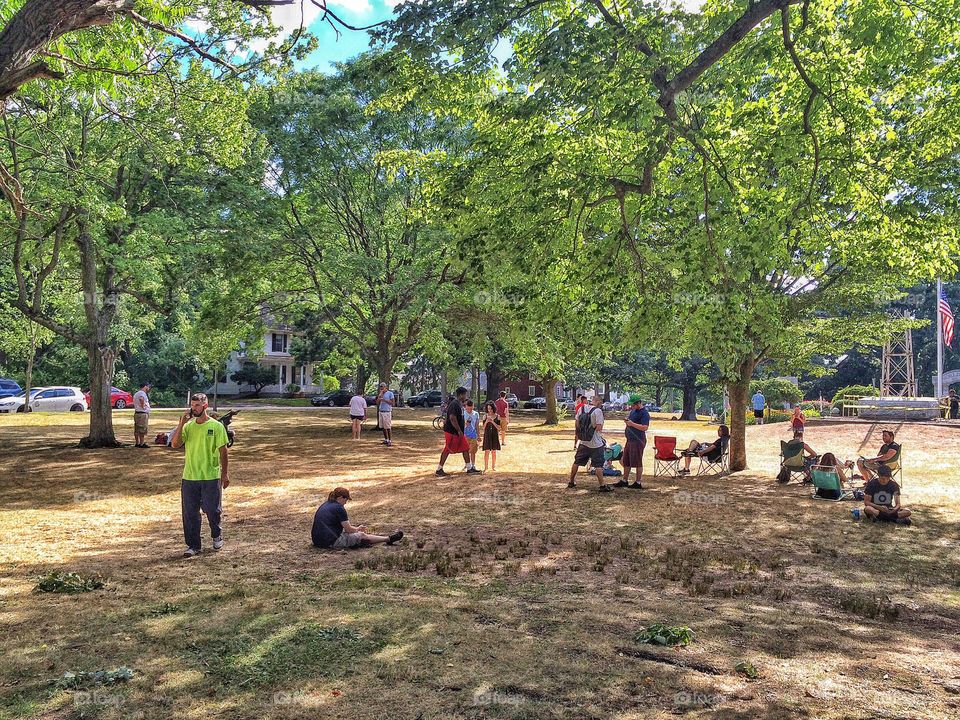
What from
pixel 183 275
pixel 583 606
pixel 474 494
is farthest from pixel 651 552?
pixel 183 275

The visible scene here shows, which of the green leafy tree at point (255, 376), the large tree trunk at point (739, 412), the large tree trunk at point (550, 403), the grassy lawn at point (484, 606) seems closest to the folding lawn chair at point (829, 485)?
the grassy lawn at point (484, 606)

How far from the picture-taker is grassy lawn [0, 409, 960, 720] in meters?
4.40

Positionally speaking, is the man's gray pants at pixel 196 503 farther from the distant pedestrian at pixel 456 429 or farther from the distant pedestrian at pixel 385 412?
the distant pedestrian at pixel 385 412

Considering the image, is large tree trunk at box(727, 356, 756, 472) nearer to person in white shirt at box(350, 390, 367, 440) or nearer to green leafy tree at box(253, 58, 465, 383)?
green leafy tree at box(253, 58, 465, 383)

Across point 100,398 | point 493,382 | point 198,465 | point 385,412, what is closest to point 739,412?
point 385,412

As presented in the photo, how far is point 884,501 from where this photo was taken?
11.4 m

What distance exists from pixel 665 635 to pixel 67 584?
580cm

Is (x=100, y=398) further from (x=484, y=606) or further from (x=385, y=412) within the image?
(x=484, y=606)

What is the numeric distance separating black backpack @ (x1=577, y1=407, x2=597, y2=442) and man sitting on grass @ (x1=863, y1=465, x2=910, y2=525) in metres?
4.98

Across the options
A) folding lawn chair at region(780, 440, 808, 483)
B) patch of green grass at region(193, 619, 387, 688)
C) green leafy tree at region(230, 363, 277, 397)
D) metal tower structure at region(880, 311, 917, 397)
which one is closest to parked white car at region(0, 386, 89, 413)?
green leafy tree at region(230, 363, 277, 397)

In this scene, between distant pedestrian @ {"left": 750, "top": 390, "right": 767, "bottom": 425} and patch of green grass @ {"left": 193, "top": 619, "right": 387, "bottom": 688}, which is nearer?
patch of green grass @ {"left": 193, "top": 619, "right": 387, "bottom": 688}

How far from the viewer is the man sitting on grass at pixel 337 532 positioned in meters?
9.04

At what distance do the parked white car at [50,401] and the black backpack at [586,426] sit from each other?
114 ft

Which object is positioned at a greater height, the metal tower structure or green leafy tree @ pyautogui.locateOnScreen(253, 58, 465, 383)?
green leafy tree @ pyautogui.locateOnScreen(253, 58, 465, 383)
